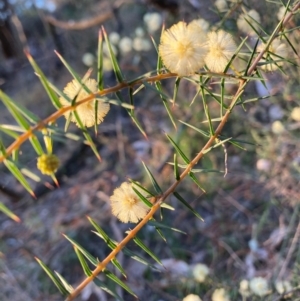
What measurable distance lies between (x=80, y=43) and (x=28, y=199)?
5.16 ft

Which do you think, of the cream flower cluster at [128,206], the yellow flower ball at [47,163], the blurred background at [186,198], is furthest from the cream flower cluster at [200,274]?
the yellow flower ball at [47,163]

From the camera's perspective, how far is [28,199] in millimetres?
2602

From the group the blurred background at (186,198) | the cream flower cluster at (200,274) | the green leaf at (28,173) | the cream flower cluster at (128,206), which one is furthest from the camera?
the blurred background at (186,198)

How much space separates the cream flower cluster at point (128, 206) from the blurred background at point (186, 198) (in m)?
0.39

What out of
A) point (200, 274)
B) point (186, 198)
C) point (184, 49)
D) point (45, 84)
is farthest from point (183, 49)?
point (186, 198)

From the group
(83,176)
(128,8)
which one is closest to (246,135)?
(83,176)

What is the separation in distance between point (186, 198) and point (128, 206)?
1442 millimetres

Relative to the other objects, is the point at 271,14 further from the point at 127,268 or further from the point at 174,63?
the point at 127,268

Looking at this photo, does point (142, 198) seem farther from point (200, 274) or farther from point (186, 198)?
point (186, 198)

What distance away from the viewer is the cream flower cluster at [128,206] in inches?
19.8

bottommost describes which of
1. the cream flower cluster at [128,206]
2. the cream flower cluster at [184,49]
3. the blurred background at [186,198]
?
the blurred background at [186,198]

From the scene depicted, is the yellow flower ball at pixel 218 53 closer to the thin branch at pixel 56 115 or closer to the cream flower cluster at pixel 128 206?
the thin branch at pixel 56 115

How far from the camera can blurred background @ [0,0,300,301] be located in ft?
4.33

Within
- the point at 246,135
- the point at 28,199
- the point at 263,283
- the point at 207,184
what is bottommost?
the point at 28,199
